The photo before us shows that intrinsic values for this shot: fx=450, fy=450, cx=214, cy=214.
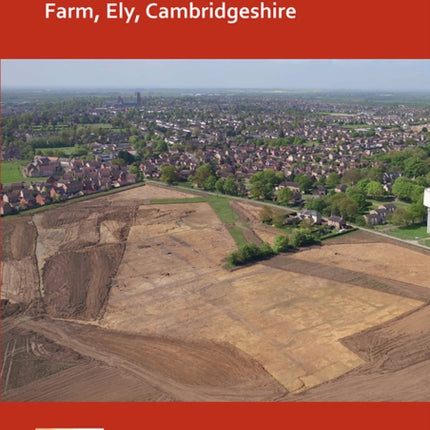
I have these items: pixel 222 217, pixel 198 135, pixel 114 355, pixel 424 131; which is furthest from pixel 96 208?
pixel 424 131

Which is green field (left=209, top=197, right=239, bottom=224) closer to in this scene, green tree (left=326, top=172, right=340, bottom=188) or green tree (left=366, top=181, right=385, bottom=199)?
green tree (left=326, top=172, right=340, bottom=188)

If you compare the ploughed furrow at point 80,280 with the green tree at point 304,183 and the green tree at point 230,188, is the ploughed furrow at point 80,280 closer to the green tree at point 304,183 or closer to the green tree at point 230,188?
the green tree at point 230,188

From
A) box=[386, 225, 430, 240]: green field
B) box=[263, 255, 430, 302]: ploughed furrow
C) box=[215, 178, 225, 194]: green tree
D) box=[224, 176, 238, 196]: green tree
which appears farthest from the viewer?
box=[215, 178, 225, 194]: green tree

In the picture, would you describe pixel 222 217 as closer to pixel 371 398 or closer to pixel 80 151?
pixel 371 398

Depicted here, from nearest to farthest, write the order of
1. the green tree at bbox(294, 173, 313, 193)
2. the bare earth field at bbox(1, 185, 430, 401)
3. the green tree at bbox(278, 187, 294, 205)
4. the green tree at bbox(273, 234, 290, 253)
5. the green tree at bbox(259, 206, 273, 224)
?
1. the bare earth field at bbox(1, 185, 430, 401)
2. the green tree at bbox(273, 234, 290, 253)
3. the green tree at bbox(259, 206, 273, 224)
4. the green tree at bbox(278, 187, 294, 205)
5. the green tree at bbox(294, 173, 313, 193)

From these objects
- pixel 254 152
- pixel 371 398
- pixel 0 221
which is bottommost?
pixel 371 398

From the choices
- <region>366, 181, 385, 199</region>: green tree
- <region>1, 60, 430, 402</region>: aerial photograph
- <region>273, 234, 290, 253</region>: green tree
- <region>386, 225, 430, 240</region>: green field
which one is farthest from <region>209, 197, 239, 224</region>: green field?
<region>366, 181, 385, 199</region>: green tree

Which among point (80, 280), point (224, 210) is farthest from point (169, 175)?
point (80, 280)
